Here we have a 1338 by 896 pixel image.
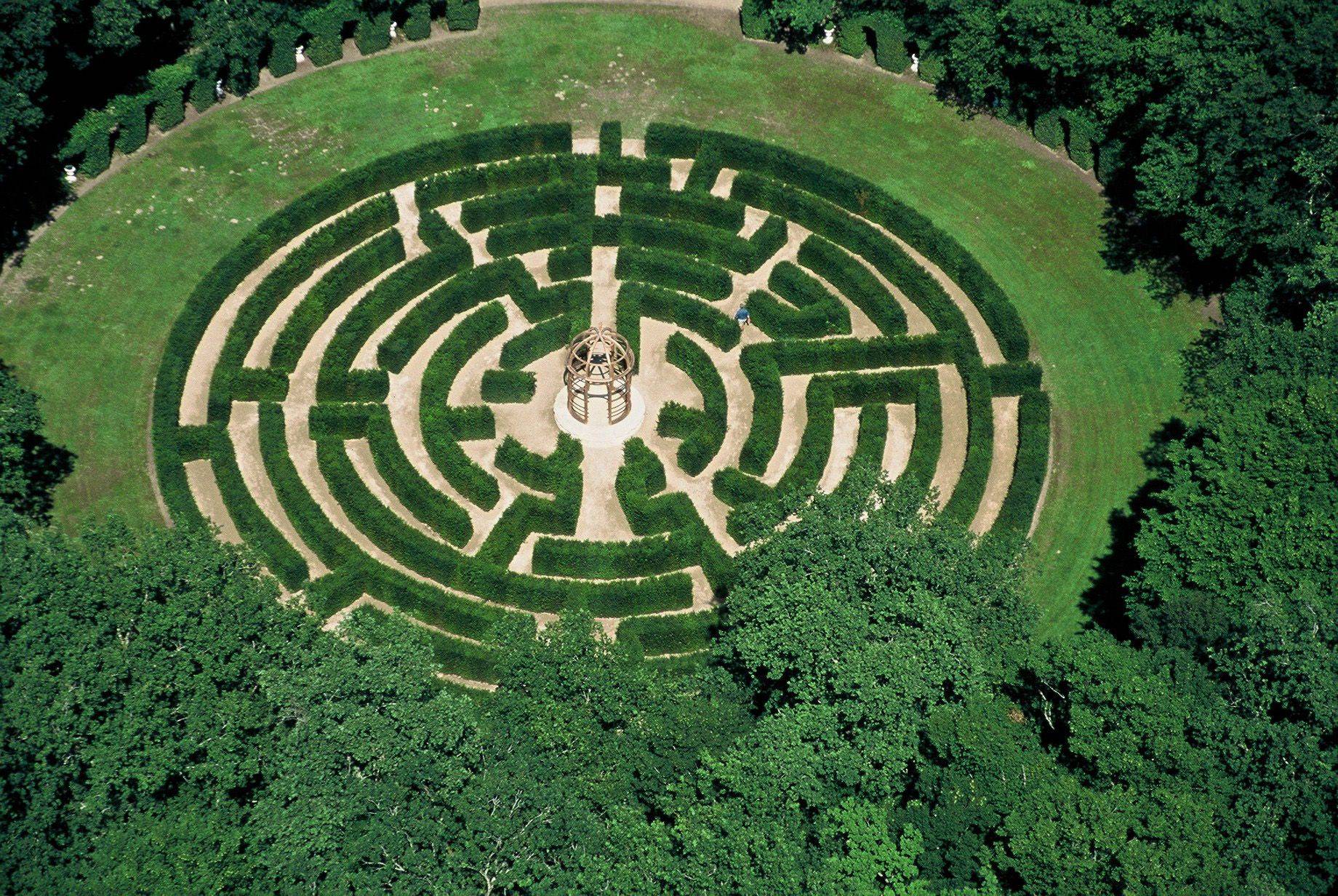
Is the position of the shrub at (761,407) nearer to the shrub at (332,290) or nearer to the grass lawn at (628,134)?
the grass lawn at (628,134)

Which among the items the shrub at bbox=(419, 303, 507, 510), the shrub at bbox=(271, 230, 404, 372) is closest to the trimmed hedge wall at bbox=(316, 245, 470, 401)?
the shrub at bbox=(271, 230, 404, 372)

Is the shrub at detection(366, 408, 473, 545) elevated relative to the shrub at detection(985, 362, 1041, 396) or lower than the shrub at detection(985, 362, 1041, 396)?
lower

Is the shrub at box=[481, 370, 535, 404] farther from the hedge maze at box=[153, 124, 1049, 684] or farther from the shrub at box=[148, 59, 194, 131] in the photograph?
the shrub at box=[148, 59, 194, 131]

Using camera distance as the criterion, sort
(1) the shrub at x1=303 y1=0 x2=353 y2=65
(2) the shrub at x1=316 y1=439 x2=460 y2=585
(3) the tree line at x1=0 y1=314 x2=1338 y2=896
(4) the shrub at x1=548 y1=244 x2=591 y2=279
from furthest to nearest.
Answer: (1) the shrub at x1=303 y1=0 x2=353 y2=65, (4) the shrub at x1=548 y1=244 x2=591 y2=279, (2) the shrub at x1=316 y1=439 x2=460 y2=585, (3) the tree line at x1=0 y1=314 x2=1338 y2=896

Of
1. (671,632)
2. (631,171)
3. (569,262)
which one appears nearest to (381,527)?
(671,632)

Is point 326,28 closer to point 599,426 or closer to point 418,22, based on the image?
point 418,22

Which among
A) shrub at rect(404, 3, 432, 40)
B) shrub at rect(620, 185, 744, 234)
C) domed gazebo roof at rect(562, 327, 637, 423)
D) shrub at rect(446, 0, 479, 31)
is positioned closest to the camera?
domed gazebo roof at rect(562, 327, 637, 423)

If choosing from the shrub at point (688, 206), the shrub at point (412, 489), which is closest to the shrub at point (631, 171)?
the shrub at point (688, 206)
